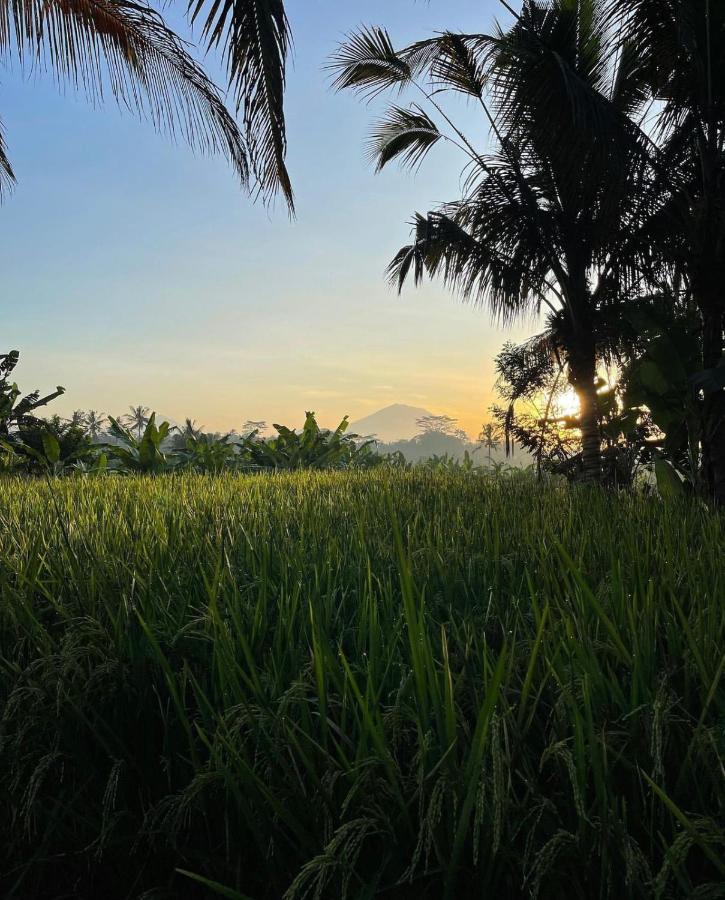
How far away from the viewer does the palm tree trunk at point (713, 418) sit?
18.1ft

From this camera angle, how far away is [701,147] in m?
6.09

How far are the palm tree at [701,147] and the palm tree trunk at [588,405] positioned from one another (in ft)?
7.06

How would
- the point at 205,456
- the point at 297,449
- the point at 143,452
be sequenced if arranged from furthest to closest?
the point at 297,449, the point at 205,456, the point at 143,452

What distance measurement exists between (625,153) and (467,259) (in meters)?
3.70

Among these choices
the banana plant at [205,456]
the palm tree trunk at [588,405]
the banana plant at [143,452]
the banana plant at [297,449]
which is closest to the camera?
the palm tree trunk at [588,405]

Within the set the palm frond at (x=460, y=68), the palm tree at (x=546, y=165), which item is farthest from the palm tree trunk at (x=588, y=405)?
the palm frond at (x=460, y=68)

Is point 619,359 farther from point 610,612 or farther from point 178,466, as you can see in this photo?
point 610,612

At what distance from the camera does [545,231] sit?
8.66 metres

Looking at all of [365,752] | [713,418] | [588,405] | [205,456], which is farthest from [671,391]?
[205,456]

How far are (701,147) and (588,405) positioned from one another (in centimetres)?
380

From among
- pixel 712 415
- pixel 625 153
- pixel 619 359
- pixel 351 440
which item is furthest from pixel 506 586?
pixel 351 440

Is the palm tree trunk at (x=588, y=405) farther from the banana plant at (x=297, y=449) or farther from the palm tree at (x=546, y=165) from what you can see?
the banana plant at (x=297, y=449)

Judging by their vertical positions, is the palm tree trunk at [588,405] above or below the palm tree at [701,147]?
below

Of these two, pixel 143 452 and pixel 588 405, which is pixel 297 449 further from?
pixel 588 405
